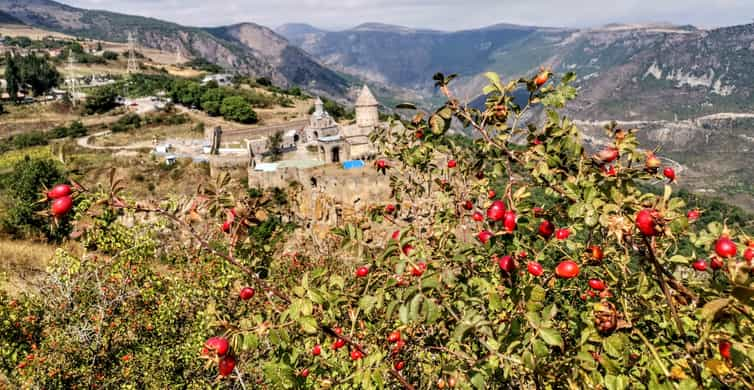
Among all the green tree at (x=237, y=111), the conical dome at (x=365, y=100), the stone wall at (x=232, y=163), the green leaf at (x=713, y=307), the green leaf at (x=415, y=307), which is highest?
the conical dome at (x=365, y=100)

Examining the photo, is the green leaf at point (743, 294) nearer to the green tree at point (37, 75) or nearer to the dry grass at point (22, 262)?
the dry grass at point (22, 262)

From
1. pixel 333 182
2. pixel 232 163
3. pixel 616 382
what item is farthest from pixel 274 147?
pixel 616 382

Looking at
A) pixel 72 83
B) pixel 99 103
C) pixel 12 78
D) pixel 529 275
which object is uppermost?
pixel 12 78

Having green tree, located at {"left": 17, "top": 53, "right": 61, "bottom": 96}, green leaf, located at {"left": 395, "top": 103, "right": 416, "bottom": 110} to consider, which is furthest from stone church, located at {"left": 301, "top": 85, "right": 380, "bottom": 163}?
green tree, located at {"left": 17, "top": 53, "right": 61, "bottom": 96}

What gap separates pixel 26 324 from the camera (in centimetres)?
590

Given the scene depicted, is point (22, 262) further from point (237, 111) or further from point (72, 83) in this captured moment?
point (72, 83)

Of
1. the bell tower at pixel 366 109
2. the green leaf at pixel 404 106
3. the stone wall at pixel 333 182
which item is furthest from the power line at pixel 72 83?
the green leaf at pixel 404 106

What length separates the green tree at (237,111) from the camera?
159 ft

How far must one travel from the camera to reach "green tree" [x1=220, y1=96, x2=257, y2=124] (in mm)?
48531

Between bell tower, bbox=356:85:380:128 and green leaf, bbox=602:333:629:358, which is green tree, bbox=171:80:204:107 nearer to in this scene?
bell tower, bbox=356:85:380:128

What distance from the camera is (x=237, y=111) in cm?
4850

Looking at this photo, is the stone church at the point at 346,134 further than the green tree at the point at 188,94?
No

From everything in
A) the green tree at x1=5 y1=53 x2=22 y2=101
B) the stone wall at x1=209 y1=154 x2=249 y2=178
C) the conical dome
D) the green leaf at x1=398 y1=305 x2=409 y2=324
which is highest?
the green tree at x1=5 y1=53 x2=22 y2=101

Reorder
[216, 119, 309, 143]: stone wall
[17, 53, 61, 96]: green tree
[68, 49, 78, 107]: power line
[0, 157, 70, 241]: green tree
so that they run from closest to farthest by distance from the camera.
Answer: [0, 157, 70, 241]: green tree, [216, 119, 309, 143]: stone wall, [68, 49, 78, 107]: power line, [17, 53, 61, 96]: green tree
